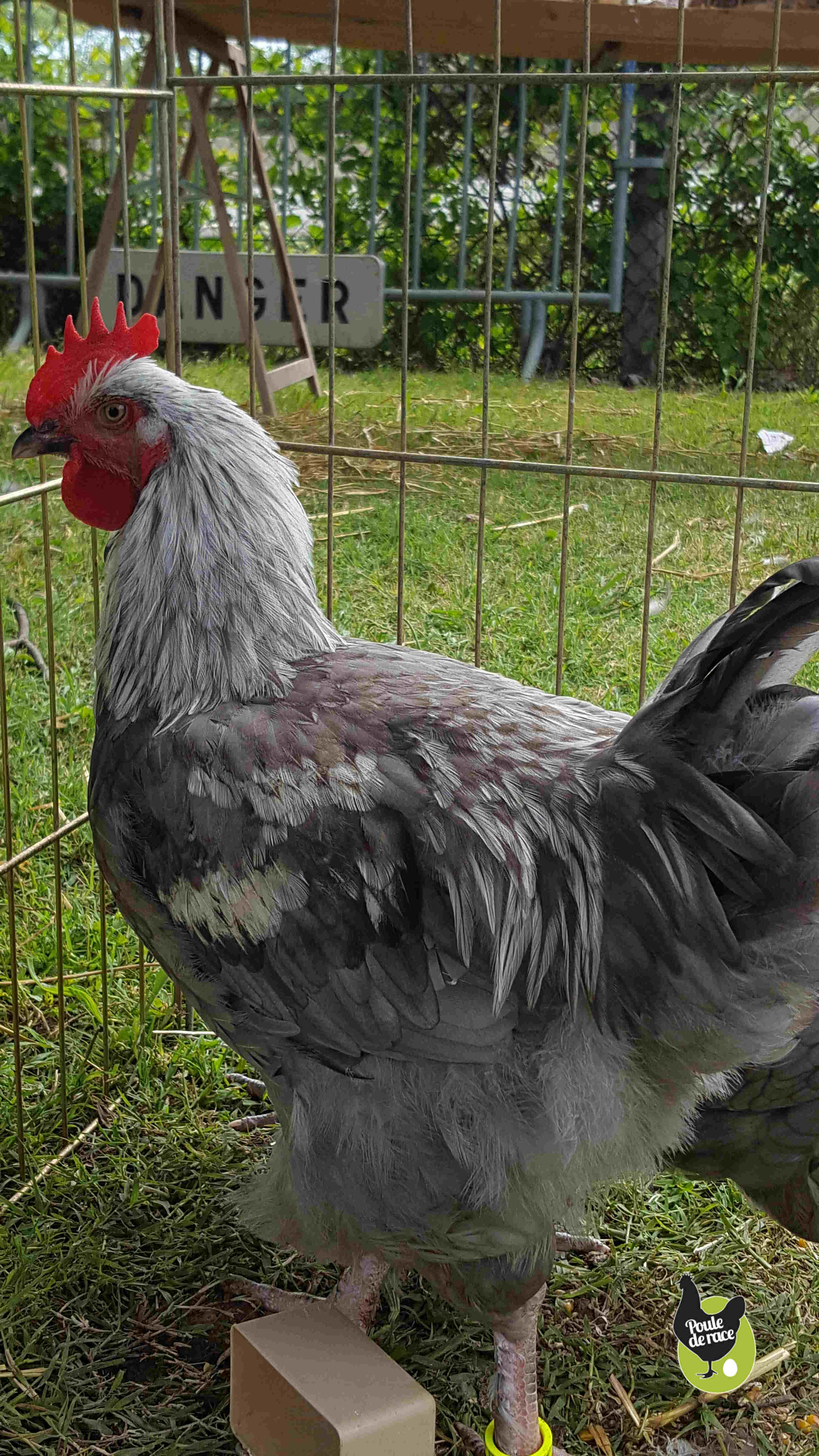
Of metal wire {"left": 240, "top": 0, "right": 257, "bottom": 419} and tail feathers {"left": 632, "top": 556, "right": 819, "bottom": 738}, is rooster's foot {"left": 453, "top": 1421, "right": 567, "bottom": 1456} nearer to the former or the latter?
tail feathers {"left": 632, "top": 556, "right": 819, "bottom": 738}

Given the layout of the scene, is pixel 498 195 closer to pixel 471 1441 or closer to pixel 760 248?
pixel 760 248

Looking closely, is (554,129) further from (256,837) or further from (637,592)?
(256,837)

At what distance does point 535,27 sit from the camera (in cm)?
→ 418

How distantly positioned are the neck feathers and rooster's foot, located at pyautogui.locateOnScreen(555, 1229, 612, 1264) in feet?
4.19

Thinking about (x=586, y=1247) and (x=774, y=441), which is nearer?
(x=586, y=1247)

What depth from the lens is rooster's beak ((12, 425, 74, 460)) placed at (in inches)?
81.7

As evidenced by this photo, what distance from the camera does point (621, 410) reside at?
626 centimetres

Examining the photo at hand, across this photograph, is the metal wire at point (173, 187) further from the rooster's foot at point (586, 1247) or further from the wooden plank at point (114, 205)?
the rooster's foot at point (586, 1247)

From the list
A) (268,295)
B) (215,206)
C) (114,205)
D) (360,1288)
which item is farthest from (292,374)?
(360,1288)

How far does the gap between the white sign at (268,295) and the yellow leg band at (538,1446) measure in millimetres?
2920

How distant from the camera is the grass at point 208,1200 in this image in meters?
2.09

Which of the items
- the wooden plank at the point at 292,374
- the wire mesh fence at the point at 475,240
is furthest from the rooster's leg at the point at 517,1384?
the wooden plank at the point at 292,374

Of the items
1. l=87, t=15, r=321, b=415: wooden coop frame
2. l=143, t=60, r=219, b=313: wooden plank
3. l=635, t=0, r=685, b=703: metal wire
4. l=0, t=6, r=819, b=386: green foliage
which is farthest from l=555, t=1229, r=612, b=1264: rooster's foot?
l=0, t=6, r=819, b=386: green foliage

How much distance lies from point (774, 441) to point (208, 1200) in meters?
4.31
